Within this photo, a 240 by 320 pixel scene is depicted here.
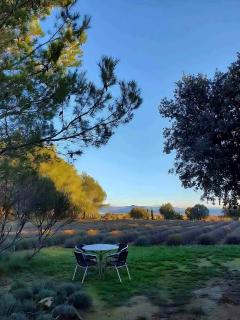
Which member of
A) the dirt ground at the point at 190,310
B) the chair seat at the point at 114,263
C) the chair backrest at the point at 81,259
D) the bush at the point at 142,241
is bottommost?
the dirt ground at the point at 190,310

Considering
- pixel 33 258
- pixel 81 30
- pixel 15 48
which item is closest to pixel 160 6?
pixel 81 30

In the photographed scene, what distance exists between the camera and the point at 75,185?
39.2 meters

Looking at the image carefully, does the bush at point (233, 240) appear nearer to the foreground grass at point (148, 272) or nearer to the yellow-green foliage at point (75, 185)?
the foreground grass at point (148, 272)

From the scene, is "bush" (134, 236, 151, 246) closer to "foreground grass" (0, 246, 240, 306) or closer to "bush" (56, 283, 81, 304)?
"foreground grass" (0, 246, 240, 306)

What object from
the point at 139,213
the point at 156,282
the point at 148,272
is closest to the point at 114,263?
the point at 156,282

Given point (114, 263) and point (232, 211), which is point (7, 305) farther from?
point (232, 211)

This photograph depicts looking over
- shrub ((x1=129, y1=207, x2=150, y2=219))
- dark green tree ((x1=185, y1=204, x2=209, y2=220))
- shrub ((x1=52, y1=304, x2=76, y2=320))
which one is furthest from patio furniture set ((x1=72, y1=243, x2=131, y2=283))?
shrub ((x1=129, y1=207, x2=150, y2=219))

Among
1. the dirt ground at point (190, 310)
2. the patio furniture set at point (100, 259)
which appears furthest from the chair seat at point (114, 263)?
the dirt ground at point (190, 310)

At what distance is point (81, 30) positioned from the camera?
8.36 meters

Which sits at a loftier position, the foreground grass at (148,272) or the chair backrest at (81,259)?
the chair backrest at (81,259)

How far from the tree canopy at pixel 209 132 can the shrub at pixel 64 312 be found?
3.95m

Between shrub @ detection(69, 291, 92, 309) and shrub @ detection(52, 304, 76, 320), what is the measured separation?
0.83 metres

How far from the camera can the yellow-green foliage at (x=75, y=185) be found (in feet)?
57.2

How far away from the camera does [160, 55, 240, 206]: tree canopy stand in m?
8.54
